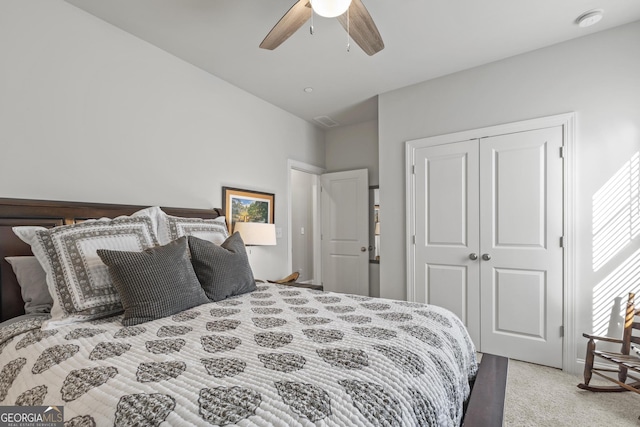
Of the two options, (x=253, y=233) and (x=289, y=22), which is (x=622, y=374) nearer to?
(x=253, y=233)

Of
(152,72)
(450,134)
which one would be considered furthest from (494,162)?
(152,72)

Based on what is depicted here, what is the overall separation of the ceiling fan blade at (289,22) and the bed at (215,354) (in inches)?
55.1

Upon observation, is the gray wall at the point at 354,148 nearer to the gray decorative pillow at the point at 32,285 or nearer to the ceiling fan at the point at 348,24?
the ceiling fan at the point at 348,24

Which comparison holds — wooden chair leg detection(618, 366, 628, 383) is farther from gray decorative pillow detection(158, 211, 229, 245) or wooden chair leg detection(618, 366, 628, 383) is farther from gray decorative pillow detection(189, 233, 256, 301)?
gray decorative pillow detection(158, 211, 229, 245)

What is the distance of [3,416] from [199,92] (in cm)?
269

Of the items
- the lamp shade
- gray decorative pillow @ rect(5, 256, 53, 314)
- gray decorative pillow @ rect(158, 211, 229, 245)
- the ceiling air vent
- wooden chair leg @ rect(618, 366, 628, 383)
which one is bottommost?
wooden chair leg @ rect(618, 366, 628, 383)

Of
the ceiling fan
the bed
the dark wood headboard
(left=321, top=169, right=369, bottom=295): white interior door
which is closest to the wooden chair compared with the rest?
the bed

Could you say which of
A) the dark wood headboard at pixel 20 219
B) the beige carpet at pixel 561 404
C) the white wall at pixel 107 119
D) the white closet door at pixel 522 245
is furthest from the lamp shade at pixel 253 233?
the beige carpet at pixel 561 404

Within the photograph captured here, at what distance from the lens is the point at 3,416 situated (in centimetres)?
87

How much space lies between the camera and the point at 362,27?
1.87 m

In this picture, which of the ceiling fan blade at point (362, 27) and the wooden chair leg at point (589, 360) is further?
the wooden chair leg at point (589, 360)

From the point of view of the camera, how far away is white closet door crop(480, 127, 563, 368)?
261 centimetres

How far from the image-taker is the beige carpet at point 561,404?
6.20 ft

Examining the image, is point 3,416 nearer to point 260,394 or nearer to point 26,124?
point 260,394
